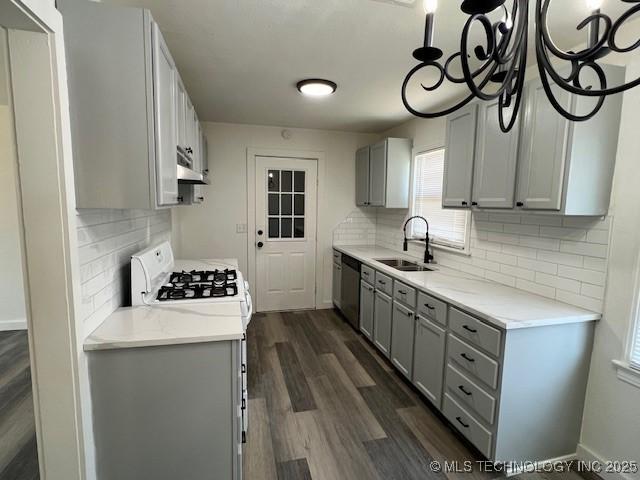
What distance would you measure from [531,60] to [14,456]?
3977mm

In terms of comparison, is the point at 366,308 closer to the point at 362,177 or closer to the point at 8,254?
the point at 362,177

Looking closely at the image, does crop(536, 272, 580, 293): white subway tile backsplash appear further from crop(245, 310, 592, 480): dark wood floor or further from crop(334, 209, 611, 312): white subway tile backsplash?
crop(245, 310, 592, 480): dark wood floor

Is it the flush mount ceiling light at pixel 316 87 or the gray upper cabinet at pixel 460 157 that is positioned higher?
the flush mount ceiling light at pixel 316 87

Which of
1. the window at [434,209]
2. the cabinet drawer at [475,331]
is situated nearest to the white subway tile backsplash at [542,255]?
the window at [434,209]

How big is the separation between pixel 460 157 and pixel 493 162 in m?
0.34

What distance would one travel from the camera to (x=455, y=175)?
2.52 metres

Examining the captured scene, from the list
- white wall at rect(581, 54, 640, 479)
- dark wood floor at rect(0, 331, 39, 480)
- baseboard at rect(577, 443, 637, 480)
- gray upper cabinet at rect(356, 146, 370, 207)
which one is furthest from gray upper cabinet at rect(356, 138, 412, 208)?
dark wood floor at rect(0, 331, 39, 480)

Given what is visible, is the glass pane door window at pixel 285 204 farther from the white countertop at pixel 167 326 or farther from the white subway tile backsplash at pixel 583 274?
the white subway tile backsplash at pixel 583 274

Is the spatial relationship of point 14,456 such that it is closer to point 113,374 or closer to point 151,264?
point 113,374

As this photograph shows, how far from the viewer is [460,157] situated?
2.47 metres

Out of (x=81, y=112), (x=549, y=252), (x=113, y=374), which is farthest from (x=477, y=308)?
(x=81, y=112)

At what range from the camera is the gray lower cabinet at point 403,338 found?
2604mm

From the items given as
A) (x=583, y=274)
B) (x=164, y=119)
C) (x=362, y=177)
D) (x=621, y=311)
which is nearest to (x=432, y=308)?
(x=583, y=274)

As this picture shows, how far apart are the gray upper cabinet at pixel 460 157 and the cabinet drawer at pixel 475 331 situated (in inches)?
32.7
